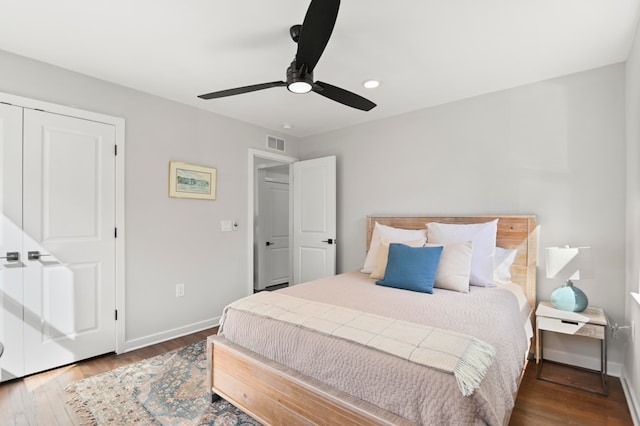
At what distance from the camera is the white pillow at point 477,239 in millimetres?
2568

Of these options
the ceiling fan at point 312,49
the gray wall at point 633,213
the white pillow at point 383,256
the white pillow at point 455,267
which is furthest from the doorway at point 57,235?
the gray wall at point 633,213

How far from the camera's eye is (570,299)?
2373mm

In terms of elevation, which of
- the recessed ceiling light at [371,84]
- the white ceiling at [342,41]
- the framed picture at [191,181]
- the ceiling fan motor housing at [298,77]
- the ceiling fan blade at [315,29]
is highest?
the white ceiling at [342,41]

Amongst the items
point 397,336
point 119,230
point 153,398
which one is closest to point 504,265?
point 397,336

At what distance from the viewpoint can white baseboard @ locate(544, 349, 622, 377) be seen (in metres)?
2.43

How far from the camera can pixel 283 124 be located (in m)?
4.07

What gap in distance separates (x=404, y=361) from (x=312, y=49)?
1.61m

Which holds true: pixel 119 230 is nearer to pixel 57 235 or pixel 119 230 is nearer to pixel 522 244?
pixel 57 235

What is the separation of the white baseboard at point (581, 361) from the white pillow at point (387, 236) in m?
1.43

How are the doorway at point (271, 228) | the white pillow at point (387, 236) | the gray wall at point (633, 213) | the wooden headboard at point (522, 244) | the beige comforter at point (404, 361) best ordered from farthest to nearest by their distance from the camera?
the doorway at point (271, 228), the white pillow at point (387, 236), the wooden headboard at point (522, 244), the gray wall at point (633, 213), the beige comforter at point (404, 361)

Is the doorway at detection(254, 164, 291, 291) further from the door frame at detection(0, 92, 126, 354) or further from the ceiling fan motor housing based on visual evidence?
the ceiling fan motor housing

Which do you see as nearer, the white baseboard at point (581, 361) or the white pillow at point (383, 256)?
the white baseboard at point (581, 361)

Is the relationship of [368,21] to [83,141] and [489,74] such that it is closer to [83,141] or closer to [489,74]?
[489,74]

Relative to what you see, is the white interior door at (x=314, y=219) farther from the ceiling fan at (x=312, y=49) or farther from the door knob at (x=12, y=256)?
the door knob at (x=12, y=256)
